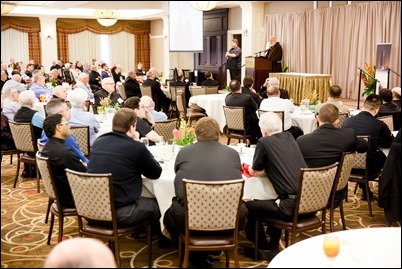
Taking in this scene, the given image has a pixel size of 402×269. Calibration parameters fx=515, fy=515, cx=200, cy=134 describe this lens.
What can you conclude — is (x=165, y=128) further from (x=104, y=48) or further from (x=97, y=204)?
(x=104, y=48)

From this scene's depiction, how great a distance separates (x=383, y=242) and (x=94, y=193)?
2.05m

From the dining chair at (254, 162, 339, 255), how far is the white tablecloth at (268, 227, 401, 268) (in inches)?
43.1

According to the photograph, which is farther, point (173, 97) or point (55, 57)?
point (55, 57)

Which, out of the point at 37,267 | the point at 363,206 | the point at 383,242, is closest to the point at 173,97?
the point at 363,206

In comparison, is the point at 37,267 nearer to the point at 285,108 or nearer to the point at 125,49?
the point at 285,108

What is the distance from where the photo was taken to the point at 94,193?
3.76 metres

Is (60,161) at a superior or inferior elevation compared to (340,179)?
superior

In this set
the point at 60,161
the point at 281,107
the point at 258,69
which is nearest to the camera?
the point at 60,161

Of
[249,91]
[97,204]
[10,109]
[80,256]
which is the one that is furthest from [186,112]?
[80,256]

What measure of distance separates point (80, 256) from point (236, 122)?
20.6 feet

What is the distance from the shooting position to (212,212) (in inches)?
142

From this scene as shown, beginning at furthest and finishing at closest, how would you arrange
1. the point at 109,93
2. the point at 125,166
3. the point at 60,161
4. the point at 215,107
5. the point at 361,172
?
1. the point at 215,107
2. the point at 109,93
3. the point at 361,172
4. the point at 60,161
5. the point at 125,166

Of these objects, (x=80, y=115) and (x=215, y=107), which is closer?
(x=80, y=115)

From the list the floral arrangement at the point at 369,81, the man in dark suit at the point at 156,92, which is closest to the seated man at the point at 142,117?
the man in dark suit at the point at 156,92
